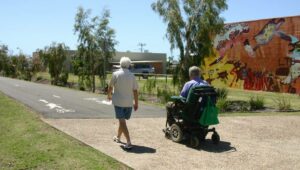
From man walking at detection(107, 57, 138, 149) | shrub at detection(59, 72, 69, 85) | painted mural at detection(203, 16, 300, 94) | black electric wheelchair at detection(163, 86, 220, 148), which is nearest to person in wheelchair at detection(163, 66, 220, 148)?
black electric wheelchair at detection(163, 86, 220, 148)

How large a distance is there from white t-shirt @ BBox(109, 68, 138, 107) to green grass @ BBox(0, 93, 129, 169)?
105cm

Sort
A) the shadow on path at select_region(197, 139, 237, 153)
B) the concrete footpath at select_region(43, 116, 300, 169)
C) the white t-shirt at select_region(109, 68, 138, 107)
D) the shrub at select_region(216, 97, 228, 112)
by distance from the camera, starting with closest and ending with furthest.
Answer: the concrete footpath at select_region(43, 116, 300, 169)
the white t-shirt at select_region(109, 68, 138, 107)
the shadow on path at select_region(197, 139, 237, 153)
the shrub at select_region(216, 97, 228, 112)

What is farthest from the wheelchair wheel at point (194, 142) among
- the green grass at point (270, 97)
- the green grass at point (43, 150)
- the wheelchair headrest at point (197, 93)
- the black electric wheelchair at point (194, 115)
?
the green grass at point (270, 97)

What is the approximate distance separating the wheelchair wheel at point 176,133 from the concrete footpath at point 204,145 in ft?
0.43

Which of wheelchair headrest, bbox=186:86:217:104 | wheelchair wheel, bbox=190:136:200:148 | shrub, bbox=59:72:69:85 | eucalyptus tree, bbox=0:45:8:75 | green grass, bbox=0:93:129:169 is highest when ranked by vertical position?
eucalyptus tree, bbox=0:45:8:75

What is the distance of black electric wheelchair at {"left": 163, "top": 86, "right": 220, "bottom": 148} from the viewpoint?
8812 millimetres

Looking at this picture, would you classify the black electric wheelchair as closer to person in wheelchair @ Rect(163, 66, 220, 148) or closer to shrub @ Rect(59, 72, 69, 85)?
person in wheelchair @ Rect(163, 66, 220, 148)

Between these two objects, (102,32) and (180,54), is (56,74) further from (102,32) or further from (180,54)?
(180,54)

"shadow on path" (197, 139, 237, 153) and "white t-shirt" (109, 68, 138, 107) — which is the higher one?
"white t-shirt" (109, 68, 138, 107)

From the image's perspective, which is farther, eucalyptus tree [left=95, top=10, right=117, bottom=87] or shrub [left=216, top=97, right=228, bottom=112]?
eucalyptus tree [left=95, top=10, right=117, bottom=87]

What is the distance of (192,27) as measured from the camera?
19.8 meters

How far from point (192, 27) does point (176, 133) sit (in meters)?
11.2

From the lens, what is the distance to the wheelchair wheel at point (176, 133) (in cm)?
908

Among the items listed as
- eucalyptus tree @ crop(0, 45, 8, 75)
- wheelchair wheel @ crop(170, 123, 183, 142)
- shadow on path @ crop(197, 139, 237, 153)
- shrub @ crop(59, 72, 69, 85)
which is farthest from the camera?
eucalyptus tree @ crop(0, 45, 8, 75)
